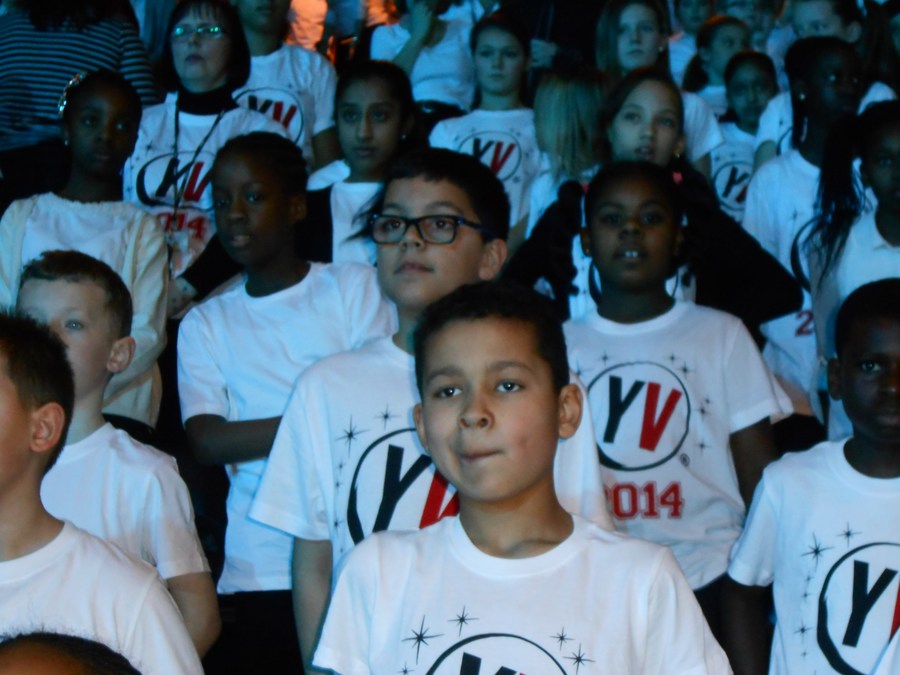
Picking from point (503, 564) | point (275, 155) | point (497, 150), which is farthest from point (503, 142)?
point (503, 564)

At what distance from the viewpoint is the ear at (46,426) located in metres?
2.44

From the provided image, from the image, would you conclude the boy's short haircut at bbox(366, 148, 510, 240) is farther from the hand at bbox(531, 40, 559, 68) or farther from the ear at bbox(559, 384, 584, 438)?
the hand at bbox(531, 40, 559, 68)

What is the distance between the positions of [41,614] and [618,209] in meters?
1.97

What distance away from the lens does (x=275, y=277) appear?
12.0ft

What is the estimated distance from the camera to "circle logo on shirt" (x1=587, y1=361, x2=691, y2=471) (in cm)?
333

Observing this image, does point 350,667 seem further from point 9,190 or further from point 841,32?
point 841,32

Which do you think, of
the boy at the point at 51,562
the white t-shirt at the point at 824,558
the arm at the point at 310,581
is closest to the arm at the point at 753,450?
the white t-shirt at the point at 824,558

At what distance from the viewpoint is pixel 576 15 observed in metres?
7.25

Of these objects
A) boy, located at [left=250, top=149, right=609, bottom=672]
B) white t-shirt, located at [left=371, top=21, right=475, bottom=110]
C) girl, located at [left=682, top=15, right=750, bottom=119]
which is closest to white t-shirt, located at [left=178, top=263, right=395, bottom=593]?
boy, located at [left=250, top=149, right=609, bottom=672]

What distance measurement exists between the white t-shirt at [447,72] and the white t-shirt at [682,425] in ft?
10.5

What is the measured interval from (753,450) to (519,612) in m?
1.32

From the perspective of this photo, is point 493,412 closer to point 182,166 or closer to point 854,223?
point 854,223

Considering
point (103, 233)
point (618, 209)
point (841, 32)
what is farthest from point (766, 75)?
point (103, 233)

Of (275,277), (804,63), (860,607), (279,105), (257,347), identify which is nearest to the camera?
(860,607)
